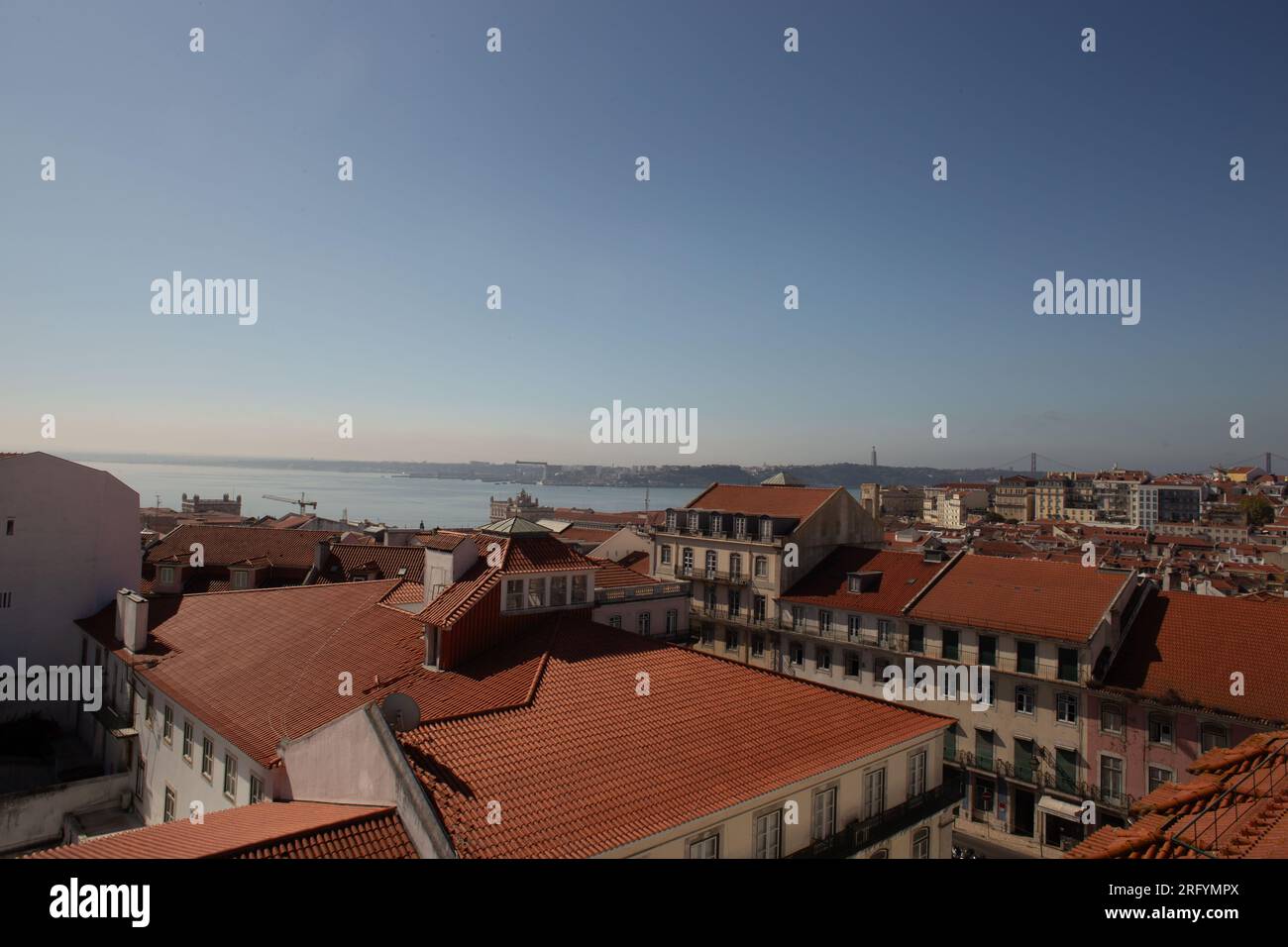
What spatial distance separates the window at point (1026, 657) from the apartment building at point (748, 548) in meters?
13.7

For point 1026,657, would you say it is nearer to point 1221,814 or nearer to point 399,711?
point 1221,814

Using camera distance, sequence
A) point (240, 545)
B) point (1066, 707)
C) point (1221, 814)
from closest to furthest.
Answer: point (1221, 814) < point (1066, 707) < point (240, 545)

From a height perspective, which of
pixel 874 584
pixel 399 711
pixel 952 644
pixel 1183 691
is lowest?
pixel 1183 691

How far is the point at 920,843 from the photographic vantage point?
17.3m

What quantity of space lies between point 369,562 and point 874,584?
28.0m

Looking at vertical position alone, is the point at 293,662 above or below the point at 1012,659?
above

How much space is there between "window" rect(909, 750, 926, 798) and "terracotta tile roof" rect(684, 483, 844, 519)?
27123 millimetres

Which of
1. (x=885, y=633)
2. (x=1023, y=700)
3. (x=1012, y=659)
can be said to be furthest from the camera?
(x=885, y=633)

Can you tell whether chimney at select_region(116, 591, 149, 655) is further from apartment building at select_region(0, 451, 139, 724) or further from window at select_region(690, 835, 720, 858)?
window at select_region(690, 835, 720, 858)

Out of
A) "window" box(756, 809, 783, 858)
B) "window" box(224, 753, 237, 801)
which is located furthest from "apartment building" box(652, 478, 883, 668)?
"window" box(224, 753, 237, 801)

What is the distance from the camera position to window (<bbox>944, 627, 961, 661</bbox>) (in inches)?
1353

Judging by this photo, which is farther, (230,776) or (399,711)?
(230,776)

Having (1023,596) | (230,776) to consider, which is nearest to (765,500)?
A: (1023,596)
